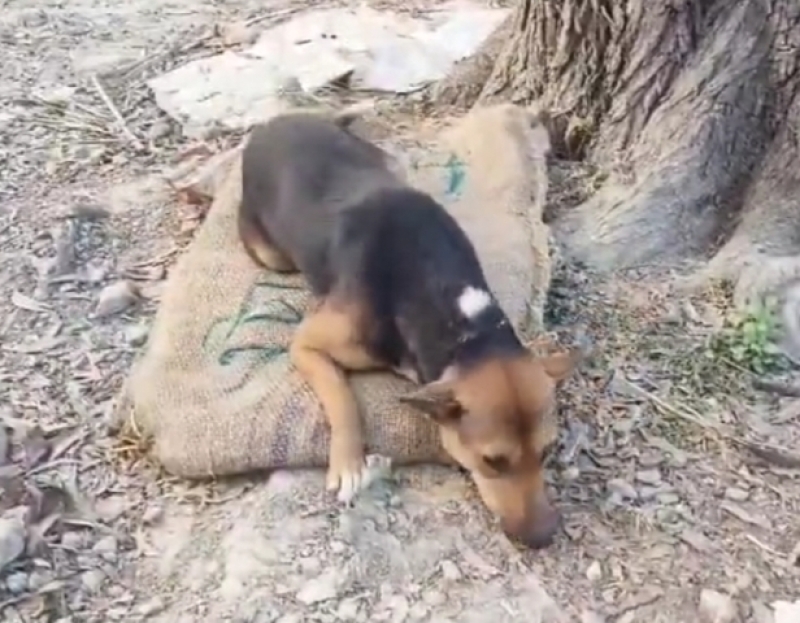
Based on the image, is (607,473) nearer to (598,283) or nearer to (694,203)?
(598,283)

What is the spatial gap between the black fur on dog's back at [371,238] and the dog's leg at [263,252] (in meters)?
0.02

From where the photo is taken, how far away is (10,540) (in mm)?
3547

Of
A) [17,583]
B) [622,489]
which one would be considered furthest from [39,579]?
[622,489]

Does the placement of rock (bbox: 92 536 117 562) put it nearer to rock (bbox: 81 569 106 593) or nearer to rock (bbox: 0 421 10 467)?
rock (bbox: 81 569 106 593)

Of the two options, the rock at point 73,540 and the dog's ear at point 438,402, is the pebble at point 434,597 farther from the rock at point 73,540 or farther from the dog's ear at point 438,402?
the rock at point 73,540

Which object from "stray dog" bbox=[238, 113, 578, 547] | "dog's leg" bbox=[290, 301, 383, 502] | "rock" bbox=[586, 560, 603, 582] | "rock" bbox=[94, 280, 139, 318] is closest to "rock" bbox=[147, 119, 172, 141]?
"stray dog" bbox=[238, 113, 578, 547]

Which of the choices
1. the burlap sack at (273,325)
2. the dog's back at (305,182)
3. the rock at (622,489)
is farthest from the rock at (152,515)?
the rock at (622,489)

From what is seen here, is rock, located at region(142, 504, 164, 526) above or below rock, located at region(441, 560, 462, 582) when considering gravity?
below

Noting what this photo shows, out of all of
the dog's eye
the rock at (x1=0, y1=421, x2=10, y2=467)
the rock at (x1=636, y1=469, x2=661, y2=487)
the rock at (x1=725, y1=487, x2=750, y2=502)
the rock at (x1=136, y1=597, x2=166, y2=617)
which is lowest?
the rock at (x1=0, y1=421, x2=10, y2=467)

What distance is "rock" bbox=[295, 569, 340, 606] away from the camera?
3.44 m

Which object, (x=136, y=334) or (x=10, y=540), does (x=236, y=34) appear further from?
(x=10, y=540)

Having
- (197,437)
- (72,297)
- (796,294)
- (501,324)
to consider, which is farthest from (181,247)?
(796,294)

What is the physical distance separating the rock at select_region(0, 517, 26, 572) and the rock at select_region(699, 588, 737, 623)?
175 cm

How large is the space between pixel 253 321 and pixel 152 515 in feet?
2.53
